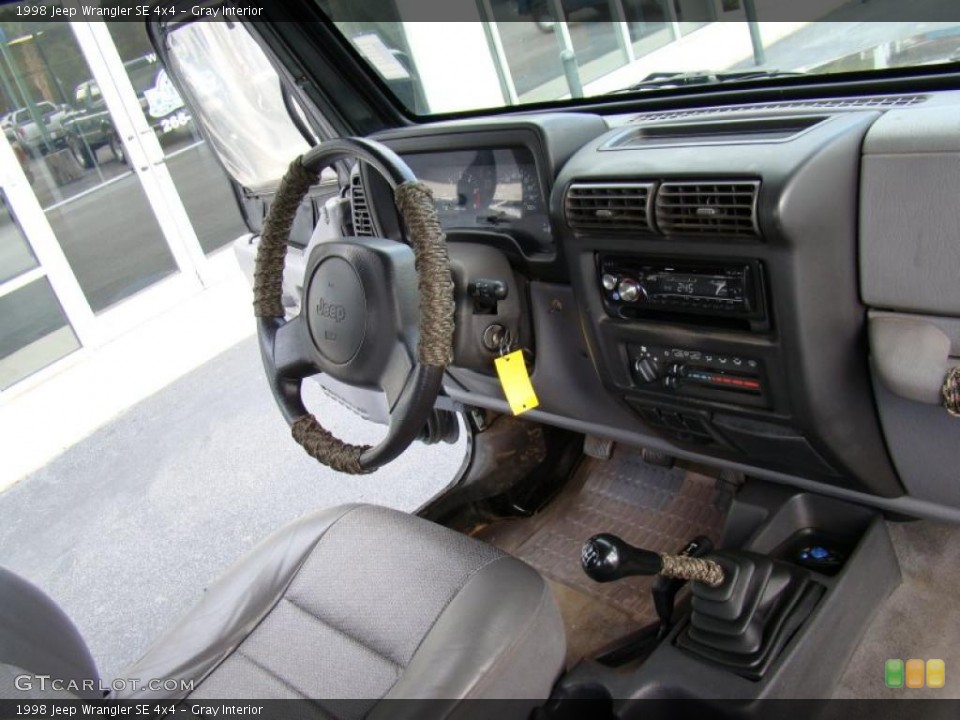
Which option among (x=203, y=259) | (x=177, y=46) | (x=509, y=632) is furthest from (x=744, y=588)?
(x=203, y=259)

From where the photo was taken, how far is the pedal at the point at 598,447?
84.9 inches

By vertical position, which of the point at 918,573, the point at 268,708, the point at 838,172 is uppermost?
the point at 838,172

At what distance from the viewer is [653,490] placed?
2143mm

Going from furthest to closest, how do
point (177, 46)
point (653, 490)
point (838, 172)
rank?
point (177, 46), point (653, 490), point (838, 172)

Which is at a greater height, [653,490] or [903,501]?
[903,501]

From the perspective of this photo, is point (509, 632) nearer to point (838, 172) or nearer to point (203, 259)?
point (838, 172)

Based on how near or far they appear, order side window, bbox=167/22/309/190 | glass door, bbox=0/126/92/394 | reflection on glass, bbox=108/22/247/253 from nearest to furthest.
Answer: side window, bbox=167/22/309/190, glass door, bbox=0/126/92/394, reflection on glass, bbox=108/22/247/253

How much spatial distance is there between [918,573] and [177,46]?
8.58ft

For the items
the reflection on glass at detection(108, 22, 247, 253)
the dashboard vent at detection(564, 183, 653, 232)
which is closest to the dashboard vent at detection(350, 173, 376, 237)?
the dashboard vent at detection(564, 183, 653, 232)

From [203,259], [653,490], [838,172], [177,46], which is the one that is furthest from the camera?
[203,259]

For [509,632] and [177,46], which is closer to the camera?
[509,632]

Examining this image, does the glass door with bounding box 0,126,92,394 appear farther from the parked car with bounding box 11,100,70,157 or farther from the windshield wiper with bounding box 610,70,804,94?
the windshield wiper with bounding box 610,70,804,94

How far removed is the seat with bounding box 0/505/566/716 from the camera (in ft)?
4.08

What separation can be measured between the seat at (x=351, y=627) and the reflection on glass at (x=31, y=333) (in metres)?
3.70
